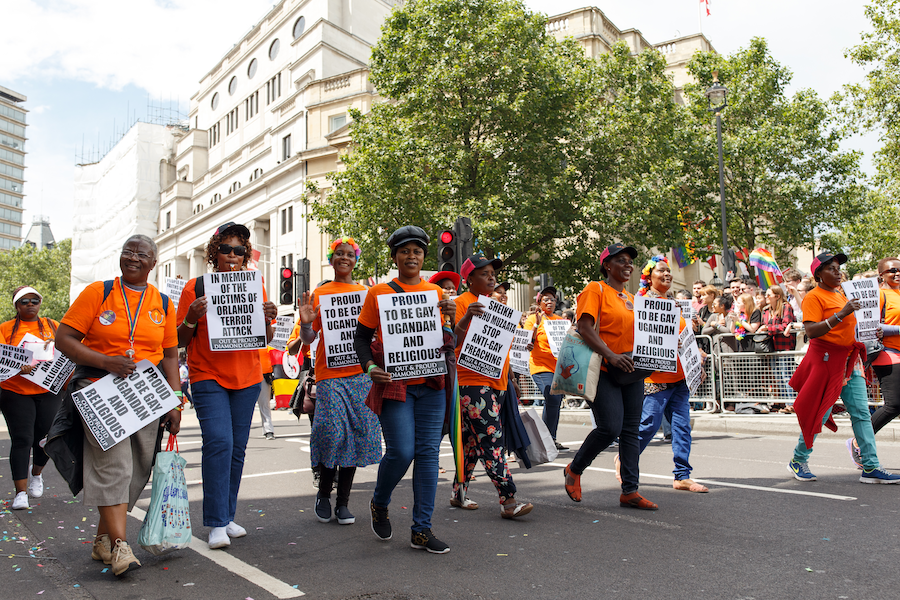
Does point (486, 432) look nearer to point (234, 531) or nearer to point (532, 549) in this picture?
point (532, 549)

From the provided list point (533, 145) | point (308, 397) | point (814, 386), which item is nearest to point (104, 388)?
point (308, 397)

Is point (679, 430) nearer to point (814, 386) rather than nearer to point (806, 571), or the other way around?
point (814, 386)

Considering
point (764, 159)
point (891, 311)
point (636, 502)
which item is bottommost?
point (636, 502)

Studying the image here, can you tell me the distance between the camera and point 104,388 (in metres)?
4.18

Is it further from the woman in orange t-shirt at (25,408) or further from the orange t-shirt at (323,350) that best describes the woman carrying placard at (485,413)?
the woman in orange t-shirt at (25,408)

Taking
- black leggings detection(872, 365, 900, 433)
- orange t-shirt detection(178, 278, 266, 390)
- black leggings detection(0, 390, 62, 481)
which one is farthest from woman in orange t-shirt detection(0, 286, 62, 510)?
black leggings detection(872, 365, 900, 433)

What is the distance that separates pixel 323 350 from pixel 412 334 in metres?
1.14

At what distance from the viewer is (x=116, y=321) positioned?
4277 millimetres

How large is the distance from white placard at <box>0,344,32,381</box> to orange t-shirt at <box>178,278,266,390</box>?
2.51 metres

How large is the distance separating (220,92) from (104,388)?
65.9 metres

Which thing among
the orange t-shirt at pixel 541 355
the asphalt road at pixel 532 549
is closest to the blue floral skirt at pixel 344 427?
the asphalt road at pixel 532 549

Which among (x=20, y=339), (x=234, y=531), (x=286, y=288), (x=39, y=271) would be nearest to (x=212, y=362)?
(x=234, y=531)

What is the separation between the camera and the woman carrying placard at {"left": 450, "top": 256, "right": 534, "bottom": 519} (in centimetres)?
540

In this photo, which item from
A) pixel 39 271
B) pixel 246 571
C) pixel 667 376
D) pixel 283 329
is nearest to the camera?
pixel 246 571
